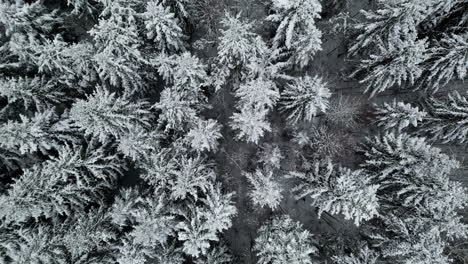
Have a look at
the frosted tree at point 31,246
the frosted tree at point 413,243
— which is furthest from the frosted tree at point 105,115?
the frosted tree at point 413,243

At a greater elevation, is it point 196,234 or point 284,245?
point 196,234

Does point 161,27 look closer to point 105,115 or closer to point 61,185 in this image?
point 105,115

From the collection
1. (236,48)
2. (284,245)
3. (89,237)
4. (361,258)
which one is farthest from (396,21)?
(89,237)

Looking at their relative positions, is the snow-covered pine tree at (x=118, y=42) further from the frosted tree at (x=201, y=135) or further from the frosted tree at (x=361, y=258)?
the frosted tree at (x=361, y=258)

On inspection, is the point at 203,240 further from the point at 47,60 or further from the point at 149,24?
the point at 47,60

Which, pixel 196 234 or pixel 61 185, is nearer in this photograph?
pixel 196 234

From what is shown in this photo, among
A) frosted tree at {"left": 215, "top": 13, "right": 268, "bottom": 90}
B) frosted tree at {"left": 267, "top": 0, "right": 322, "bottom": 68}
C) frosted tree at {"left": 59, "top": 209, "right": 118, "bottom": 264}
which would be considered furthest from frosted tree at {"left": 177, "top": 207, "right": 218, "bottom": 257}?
frosted tree at {"left": 267, "top": 0, "right": 322, "bottom": 68}

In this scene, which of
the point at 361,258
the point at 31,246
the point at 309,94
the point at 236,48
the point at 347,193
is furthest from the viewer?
the point at 361,258
